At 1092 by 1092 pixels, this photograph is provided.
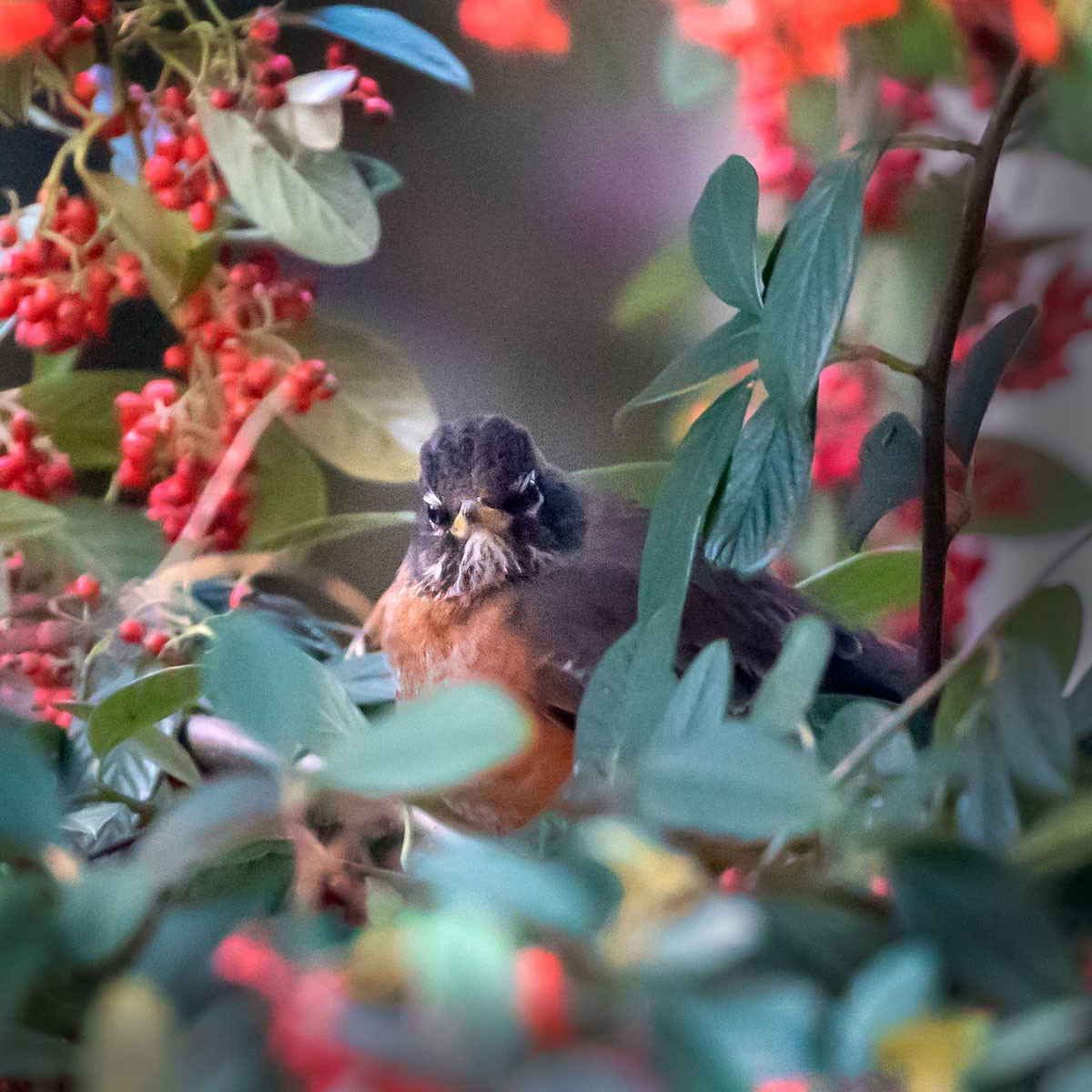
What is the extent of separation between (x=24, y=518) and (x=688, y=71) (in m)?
0.54

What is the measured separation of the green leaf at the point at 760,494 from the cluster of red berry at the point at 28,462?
1.86 ft

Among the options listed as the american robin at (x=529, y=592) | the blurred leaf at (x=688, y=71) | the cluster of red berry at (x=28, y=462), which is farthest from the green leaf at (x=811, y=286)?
the cluster of red berry at (x=28, y=462)

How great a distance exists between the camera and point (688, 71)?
0.71 metres

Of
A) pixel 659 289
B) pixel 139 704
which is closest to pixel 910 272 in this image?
pixel 659 289

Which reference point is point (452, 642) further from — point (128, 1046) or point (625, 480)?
point (128, 1046)

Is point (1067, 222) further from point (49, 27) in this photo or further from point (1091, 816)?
point (49, 27)

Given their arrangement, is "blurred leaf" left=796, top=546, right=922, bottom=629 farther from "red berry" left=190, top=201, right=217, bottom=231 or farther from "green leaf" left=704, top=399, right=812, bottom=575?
"red berry" left=190, top=201, right=217, bottom=231

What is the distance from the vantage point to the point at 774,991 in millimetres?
208

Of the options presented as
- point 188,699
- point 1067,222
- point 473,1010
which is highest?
point 1067,222

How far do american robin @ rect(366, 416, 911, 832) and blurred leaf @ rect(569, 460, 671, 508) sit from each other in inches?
0.5

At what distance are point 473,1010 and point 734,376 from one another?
1.92 ft

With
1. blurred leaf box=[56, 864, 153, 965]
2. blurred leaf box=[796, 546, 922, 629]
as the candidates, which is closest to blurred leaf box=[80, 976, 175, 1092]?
blurred leaf box=[56, 864, 153, 965]

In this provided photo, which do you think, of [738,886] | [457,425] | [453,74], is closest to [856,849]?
[738,886]

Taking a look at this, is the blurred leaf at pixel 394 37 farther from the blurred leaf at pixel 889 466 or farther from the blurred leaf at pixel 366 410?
the blurred leaf at pixel 889 466
